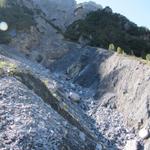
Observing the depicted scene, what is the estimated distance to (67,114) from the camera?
24250mm

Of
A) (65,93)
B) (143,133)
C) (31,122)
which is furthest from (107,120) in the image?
(31,122)

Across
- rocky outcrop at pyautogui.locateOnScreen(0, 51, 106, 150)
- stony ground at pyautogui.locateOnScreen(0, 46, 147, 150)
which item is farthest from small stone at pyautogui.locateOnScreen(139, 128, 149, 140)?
rocky outcrop at pyautogui.locateOnScreen(0, 51, 106, 150)

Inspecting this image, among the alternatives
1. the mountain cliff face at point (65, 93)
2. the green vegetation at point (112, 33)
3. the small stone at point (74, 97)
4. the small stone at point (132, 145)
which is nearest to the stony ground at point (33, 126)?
the mountain cliff face at point (65, 93)

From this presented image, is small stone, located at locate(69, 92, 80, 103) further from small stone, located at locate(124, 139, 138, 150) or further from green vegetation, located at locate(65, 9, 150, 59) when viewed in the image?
green vegetation, located at locate(65, 9, 150, 59)

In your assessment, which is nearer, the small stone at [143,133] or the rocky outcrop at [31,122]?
the rocky outcrop at [31,122]

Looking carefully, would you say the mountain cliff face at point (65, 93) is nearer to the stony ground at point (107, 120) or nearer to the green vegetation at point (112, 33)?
the stony ground at point (107, 120)

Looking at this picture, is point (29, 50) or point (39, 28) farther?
point (39, 28)

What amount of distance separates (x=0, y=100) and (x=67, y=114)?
5.61 m

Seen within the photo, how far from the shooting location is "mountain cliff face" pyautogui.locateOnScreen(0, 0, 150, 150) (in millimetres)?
18156

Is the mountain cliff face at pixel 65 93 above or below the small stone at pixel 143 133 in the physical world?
above

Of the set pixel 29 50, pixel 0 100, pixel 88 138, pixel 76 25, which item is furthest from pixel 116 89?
pixel 76 25

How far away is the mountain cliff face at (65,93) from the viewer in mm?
18156

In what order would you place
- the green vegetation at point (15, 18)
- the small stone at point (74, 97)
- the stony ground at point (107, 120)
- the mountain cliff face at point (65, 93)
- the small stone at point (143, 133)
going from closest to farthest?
the mountain cliff face at point (65, 93) → the small stone at point (143, 133) → the stony ground at point (107, 120) → the small stone at point (74, 97) → the green vegetation at point (15, 18)

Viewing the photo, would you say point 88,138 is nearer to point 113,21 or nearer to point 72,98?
point 72,98
